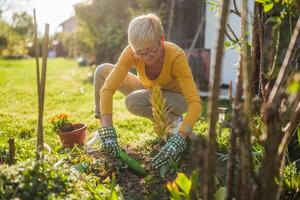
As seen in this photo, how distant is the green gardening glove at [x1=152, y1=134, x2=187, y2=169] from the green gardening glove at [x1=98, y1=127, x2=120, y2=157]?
0.94ft

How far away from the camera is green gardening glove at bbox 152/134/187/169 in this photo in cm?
252

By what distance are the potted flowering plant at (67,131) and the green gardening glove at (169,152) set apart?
931 mm

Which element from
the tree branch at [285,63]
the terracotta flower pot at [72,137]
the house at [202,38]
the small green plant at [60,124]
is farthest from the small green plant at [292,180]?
the house at [202,38]

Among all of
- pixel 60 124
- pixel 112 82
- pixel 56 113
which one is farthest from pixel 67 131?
pixel 56 113

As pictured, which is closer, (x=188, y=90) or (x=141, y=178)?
(x=141, y=178)

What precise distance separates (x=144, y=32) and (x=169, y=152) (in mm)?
818

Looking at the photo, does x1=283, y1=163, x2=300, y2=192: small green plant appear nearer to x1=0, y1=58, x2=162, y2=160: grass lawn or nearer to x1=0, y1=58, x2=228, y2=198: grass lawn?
x1=0, y1=58, x2=228, y2=198: grass lawn

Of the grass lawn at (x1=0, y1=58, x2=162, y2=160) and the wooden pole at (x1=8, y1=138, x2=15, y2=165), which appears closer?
the wooden pole at (x1=8, y1=138, x2=15, y2=165)

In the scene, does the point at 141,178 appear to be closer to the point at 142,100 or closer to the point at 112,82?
the point at 112,82

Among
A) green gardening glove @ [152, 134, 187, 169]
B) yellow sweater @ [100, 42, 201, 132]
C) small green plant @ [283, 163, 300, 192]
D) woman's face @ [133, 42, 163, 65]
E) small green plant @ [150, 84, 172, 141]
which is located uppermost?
woman's face @ [133, 42, 163, 65]

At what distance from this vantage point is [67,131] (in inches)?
131

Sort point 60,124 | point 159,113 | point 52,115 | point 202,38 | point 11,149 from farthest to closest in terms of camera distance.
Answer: point 202,38 < point 52,115 < point 60,124 < point 159,113 < point 11,149

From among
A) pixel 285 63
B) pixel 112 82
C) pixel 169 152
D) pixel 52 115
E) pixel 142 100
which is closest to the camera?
pixel 285 63

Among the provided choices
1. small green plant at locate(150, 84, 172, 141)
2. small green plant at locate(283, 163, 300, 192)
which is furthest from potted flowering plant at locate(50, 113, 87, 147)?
small green plant at locate(283, 163, 300, 192)
